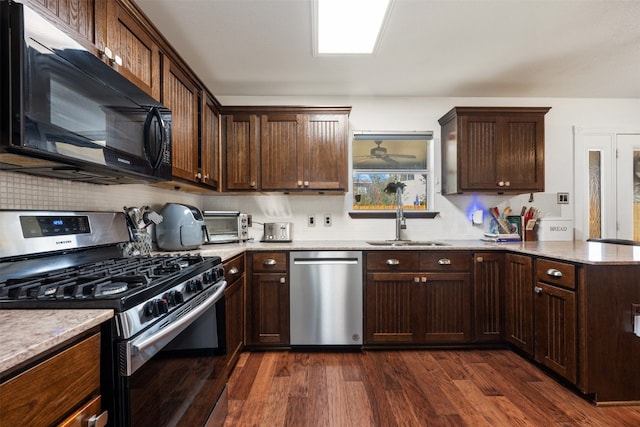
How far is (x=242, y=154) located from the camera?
2.79 m

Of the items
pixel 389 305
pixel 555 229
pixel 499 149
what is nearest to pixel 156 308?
pixel 389 305

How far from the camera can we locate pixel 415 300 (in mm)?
2496

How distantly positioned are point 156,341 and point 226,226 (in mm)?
1864

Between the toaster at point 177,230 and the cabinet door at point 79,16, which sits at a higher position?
the cabinet door at point 79,16

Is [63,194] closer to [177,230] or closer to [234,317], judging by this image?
[177,230]

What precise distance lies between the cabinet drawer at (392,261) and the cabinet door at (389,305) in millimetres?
50

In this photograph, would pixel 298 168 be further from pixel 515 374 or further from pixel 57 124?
pixel 515 374

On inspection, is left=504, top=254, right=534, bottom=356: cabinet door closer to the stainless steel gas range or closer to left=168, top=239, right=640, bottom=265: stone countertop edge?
left=168, top=239, right=640, bottom=265: stone countertop edge

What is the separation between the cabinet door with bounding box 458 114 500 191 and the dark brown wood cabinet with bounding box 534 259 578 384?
0.98m

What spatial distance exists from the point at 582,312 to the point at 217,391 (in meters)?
2.11

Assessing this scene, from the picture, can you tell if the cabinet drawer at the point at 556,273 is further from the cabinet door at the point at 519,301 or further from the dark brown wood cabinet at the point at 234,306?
the dark brown wood cabinet at the point at 234,306

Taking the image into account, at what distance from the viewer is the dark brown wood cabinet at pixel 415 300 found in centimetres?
249

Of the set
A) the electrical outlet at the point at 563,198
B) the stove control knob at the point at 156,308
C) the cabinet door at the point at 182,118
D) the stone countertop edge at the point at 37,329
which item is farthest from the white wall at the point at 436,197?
the stone countertop edge at the point at 37,329

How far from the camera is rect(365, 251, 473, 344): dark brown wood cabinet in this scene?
249cm
